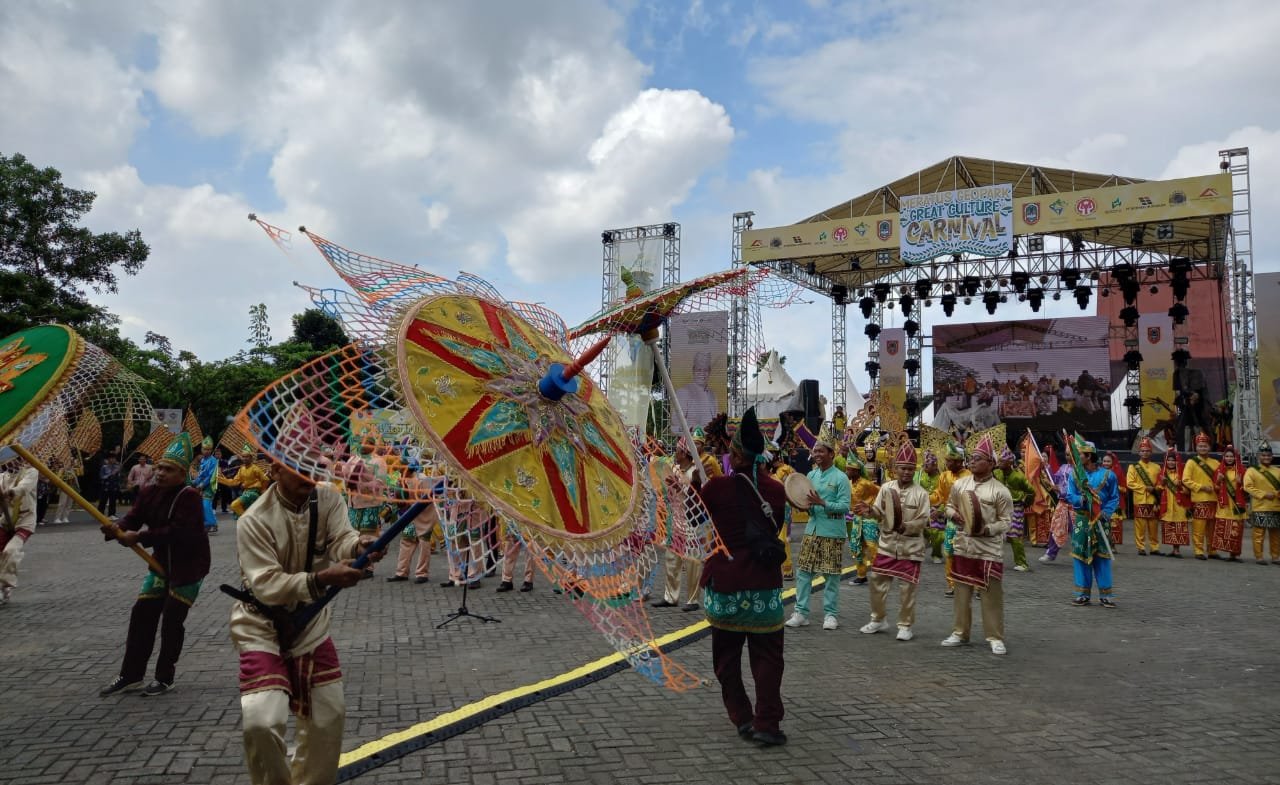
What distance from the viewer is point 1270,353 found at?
792 inches

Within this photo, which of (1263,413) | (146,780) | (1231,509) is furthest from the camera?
(1263,413)

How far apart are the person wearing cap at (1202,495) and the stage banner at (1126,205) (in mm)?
9150

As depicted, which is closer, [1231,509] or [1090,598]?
[1090,598]

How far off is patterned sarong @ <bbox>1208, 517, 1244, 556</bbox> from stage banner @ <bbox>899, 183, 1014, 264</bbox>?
9931 millimetres

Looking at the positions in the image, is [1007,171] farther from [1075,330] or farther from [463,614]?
[463,614]

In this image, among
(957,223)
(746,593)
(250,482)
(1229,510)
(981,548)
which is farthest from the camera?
(957,223)

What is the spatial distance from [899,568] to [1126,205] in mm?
17415

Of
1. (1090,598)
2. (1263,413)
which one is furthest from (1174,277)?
(1090,598)

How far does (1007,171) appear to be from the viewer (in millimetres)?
22547

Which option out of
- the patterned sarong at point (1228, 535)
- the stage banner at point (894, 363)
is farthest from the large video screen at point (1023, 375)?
the patterned sarong at point (1228, 535)

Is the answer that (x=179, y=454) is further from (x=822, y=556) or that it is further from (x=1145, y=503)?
(x=1145, y=503)

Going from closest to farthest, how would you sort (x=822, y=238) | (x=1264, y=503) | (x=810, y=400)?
(x=1264, y=503) < (x=810, y=400) < (x=822, y=238)

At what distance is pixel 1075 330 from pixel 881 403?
12.7 metres

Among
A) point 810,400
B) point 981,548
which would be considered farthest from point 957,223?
point 981,548
